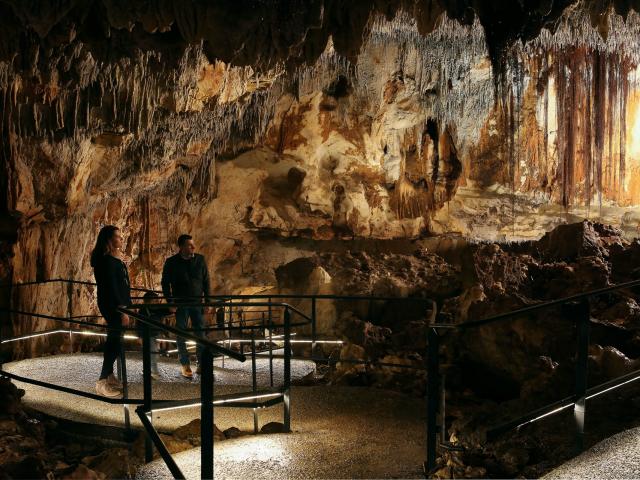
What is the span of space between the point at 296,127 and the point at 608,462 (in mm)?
11353

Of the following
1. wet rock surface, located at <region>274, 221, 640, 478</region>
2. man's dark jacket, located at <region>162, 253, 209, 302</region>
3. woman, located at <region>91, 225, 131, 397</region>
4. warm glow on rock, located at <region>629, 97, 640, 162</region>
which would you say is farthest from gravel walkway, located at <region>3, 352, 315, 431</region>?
warm glow on rock, located at <region>629, 97, 640, 162</region>

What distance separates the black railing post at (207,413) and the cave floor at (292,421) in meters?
1.24

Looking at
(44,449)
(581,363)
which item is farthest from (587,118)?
(44,449)

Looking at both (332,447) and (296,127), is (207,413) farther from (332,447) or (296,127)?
(296,127)

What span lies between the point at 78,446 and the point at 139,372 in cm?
176

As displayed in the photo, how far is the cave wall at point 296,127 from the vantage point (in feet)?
24.5

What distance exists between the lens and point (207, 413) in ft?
10.2

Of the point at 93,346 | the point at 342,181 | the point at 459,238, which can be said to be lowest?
the point at 93,346

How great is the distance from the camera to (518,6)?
7652 mm

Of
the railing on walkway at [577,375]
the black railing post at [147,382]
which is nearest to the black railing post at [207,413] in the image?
the railing on walkway at [577,375]

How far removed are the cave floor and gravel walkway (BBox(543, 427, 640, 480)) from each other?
1086mm

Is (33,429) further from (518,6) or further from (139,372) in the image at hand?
(518,6)

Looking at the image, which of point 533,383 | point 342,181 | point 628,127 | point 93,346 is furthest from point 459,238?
point 533,383

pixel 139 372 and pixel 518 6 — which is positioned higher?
pixel 518 6
